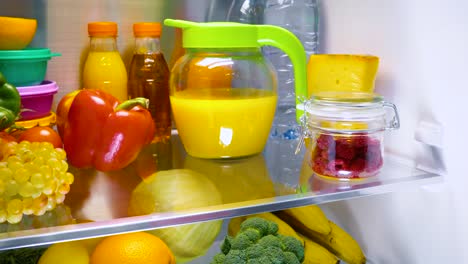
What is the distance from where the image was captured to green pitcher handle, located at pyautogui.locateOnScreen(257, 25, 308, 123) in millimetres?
1068

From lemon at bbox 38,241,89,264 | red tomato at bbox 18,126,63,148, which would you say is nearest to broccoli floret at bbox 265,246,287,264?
lemon at bbox 38,241,89,264

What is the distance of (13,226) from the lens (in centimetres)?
79

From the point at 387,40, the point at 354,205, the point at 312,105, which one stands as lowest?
the point at 354,205

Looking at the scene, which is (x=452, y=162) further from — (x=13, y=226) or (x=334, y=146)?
(x=13, y=226)

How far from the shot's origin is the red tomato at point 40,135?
3.16ft

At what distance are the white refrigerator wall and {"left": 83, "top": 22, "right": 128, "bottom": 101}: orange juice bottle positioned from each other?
0.50 metres

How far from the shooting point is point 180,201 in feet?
2.95

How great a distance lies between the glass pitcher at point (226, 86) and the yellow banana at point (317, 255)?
0.22 meters

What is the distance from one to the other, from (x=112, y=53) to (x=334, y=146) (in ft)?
1.80

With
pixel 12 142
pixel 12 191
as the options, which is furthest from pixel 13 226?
pixel 12 142

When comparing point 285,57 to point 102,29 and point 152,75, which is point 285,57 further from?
point 102,29

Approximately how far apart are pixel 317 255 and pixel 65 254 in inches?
18.4

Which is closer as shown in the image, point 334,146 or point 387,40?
point 334,146

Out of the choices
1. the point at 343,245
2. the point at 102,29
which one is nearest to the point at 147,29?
the point at 102,29
